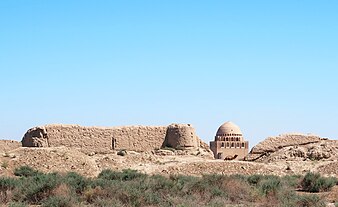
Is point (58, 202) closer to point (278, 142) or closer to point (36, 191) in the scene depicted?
point (36, 191)

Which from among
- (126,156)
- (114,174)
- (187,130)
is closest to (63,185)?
(114,174)

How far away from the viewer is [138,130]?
33531mm

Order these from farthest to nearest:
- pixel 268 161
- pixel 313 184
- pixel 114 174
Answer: pixel 268 161, pixel 114 174, pixel 313 184

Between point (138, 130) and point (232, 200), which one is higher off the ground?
point (138, 130)

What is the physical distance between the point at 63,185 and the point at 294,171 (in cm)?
1555

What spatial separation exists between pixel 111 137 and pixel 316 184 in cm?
1406

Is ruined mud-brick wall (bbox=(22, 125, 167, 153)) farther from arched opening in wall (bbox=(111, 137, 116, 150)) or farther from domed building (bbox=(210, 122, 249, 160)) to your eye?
domed building (bbox=(210, 122, 249, 160))

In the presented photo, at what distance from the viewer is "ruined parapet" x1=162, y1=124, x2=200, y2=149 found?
34.3 meters

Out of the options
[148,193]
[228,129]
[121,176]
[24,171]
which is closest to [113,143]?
[24,171]

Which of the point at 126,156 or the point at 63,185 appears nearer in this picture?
the point at 63,185

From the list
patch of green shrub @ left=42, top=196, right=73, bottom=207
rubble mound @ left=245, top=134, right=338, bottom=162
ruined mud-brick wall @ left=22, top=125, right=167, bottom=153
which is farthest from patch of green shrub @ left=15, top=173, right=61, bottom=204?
rubble mound @ left=245, top=134, right=338, bottom=162

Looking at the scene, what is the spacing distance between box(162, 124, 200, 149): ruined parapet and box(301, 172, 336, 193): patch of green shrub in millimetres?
12191

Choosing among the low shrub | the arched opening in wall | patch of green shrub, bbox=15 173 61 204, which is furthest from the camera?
the arched opening in wall

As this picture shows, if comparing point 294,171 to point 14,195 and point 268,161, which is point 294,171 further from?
point 14,195
